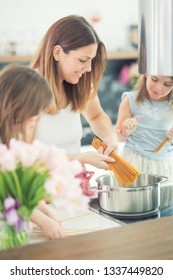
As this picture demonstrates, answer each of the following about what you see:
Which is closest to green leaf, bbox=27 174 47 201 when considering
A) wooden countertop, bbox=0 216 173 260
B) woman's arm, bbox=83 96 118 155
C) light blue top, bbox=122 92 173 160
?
wooden countertop, bbox=0 216 173 260

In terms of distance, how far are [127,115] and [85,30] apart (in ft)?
2.23

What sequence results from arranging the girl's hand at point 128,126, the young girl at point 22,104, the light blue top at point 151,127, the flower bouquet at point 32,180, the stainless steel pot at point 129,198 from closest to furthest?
the flower bouquet at point 32,180 → the young girl at point 22,104 → the stainless steel pot at point 129,198 → the girl's hand at point 128,126 → the light blue top at point 151,127

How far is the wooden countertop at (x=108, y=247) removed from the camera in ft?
3.58

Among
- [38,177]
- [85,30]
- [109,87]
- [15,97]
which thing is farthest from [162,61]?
[109,87]

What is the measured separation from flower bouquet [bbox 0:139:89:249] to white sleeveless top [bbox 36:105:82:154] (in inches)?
12.9

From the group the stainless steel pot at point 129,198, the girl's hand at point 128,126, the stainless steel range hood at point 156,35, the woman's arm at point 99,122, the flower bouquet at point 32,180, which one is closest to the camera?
the flower bouquet at point 32,180

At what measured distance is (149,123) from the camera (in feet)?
6.73

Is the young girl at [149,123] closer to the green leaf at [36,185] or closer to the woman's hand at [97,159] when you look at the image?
the woman's hand at [97,159]

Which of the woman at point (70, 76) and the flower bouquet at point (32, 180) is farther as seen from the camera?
the woman at point (70, 76)

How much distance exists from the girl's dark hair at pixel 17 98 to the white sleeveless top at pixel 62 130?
17 centimetres

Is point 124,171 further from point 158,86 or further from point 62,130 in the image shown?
point 158,86

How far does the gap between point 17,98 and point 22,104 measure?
0.06 ft

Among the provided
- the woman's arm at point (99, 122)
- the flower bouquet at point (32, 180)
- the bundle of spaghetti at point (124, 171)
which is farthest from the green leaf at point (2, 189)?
the woman's arm at point (99, 122)

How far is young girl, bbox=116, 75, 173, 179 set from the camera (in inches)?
78.5
